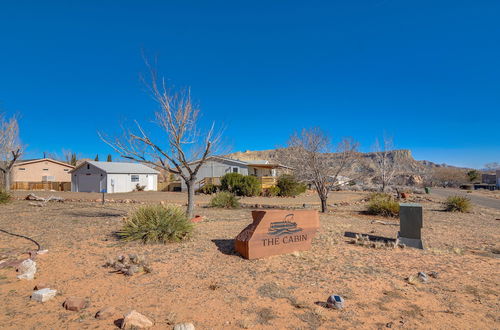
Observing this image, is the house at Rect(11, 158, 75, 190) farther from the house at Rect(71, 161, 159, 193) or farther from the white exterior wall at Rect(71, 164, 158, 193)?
the house at Rect(71, 161, 159, 193)

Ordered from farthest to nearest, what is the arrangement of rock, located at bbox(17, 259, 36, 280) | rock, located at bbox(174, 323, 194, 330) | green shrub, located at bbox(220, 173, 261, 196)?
green shrub, located at bbox(220, 173, 261, 196) → rock, located at bbox(17, 259, 36, 280) → rock, located at bbox(174, 323, 194, 330)

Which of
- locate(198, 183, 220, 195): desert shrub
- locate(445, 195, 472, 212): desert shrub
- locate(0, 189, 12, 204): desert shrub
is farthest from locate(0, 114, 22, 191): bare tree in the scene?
locate(445, 195, 472, 212): desert shrub

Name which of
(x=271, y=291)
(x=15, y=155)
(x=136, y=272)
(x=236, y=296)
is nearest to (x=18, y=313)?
(x=136, y=272)

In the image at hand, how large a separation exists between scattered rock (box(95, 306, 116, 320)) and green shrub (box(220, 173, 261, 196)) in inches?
997

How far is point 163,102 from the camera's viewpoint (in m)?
9.81

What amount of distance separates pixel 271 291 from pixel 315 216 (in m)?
2.76

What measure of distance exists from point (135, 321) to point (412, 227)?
657cm

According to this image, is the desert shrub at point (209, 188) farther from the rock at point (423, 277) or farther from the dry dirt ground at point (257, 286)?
the rock at point (423, 277)

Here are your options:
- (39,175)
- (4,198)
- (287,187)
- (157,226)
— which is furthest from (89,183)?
(157,226)

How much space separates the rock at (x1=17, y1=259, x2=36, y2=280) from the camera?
466cm

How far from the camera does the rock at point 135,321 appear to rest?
323 centimetres

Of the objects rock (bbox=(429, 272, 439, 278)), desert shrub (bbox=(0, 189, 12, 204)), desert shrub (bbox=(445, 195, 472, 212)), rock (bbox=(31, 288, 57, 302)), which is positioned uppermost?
desert shrub (bbox=(0, 189, 12, 204))

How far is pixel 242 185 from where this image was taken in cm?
2953

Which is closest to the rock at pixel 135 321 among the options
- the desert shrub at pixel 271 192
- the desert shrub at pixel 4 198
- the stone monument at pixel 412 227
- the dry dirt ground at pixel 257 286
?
the dry dirt ground at pixel 257 286
